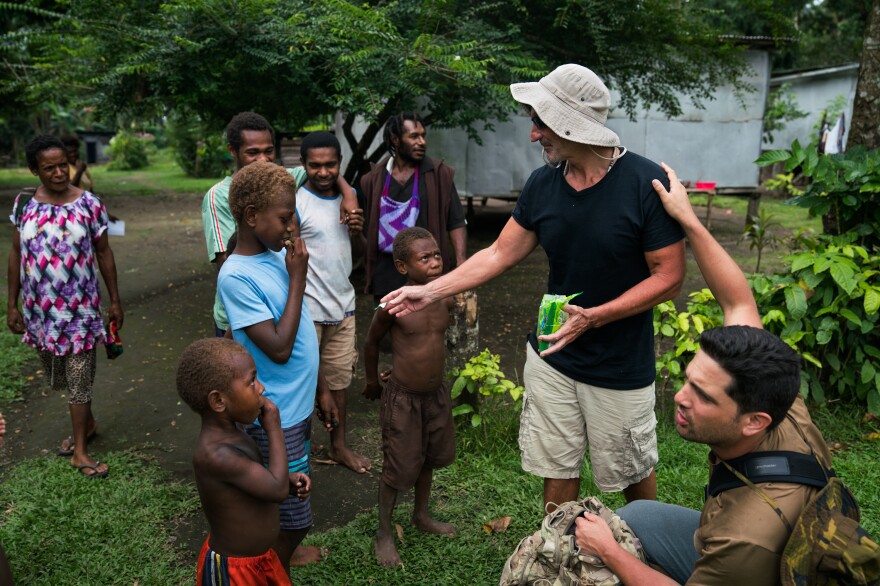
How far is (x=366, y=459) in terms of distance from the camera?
4.18 m

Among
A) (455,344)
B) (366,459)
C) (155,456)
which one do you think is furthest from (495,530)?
(155,456)

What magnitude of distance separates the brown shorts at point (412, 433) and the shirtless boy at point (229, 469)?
906 millimetres

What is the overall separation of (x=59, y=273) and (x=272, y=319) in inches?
82.5

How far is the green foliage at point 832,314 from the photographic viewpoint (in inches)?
172

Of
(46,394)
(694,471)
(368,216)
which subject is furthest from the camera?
(46,394)

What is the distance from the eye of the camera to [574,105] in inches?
105

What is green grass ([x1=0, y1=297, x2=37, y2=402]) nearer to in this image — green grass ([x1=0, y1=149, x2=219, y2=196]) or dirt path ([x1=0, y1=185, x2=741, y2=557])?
dirt path ([x1=0, y1=185, x2=741, y2=557])

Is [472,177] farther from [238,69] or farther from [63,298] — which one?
[63,298]

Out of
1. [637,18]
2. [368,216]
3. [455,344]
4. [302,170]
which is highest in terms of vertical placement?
[637,18]

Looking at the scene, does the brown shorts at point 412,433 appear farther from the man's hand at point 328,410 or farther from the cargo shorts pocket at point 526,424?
the cargo shorts pocket at point 526,424

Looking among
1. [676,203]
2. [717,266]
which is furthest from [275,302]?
[717,266]

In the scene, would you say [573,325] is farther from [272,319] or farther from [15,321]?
[15,321]

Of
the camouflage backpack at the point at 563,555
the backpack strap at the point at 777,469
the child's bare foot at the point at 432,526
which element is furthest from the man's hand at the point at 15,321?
the backpack strap at the point at 777,469

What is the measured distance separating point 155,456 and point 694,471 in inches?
122
